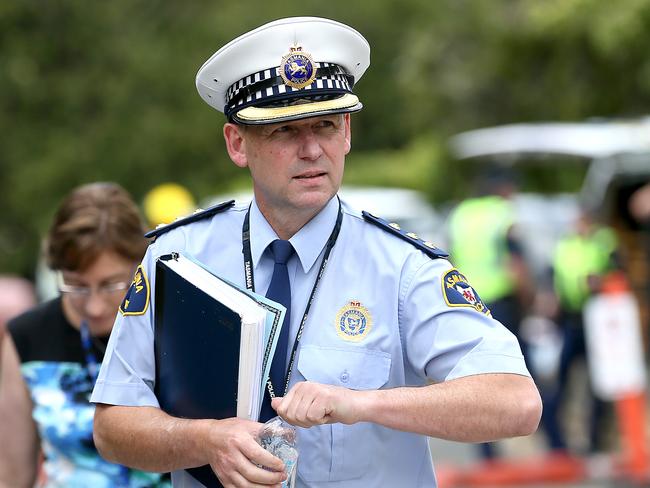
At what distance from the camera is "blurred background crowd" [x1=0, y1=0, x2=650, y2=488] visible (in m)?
15.8

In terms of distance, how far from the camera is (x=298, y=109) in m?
2.74

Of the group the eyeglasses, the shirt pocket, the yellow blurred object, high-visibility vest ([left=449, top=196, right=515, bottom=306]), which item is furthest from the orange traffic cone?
the shirt pocket

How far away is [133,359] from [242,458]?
430 millimetres

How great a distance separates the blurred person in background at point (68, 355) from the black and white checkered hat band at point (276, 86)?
41.8 inches

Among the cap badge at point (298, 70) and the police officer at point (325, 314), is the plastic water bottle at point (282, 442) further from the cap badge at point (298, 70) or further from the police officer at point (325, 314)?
the cap badge at point (298, 70)

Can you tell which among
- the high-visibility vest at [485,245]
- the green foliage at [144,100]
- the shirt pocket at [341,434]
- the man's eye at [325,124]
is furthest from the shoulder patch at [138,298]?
the green foliage at [144,100]


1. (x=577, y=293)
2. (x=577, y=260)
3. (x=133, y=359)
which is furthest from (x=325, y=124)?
(x=577, y=260)

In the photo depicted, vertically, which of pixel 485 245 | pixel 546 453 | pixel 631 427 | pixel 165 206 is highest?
pixel 165 206

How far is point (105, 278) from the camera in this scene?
12.4ft

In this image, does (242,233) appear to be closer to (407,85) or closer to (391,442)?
(391,442)

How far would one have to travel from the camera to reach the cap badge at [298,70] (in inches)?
109

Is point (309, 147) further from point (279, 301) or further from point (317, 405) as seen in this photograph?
point (317, 405)

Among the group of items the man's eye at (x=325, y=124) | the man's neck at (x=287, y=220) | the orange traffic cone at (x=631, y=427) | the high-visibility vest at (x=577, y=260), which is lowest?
the orange traffic cone at (x=631, y=427)

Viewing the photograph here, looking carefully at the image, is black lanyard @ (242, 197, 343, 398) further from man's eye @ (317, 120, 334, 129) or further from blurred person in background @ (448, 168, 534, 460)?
blurred person in background @ (448, 168, 534, 460)
